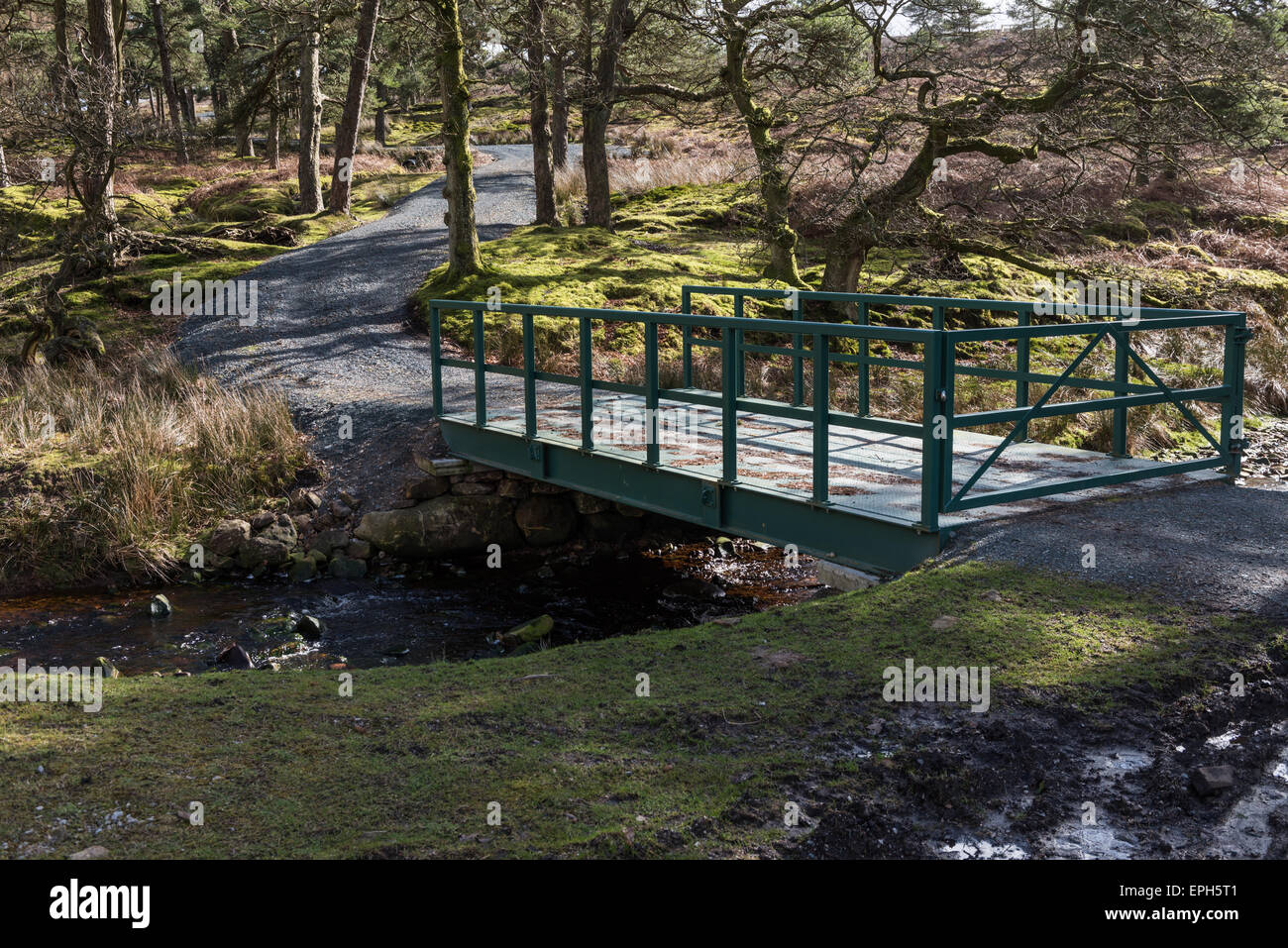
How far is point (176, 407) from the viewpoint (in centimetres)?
1417

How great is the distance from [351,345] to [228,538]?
6550 mm

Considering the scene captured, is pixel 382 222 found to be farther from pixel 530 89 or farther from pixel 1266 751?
pixel 1266 751

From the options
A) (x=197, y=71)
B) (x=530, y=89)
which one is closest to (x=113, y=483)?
(x=530, y=89)

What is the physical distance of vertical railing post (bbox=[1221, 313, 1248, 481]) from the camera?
935 centimetres

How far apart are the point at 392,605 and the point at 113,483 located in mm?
3734

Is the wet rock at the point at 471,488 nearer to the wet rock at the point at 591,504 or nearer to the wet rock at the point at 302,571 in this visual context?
the wet rock at the point at 591,504

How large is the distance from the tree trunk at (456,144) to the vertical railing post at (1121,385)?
40.5 feet

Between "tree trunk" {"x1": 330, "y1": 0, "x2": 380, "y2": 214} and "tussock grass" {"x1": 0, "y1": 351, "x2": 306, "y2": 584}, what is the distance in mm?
13455

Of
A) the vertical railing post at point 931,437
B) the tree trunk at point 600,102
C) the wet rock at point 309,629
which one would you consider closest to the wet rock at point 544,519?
the wet rock at point 309,629

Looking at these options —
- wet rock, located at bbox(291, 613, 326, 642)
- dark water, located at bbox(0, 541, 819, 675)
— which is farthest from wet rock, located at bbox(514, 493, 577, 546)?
wet rock, located at bbox(291, 613, 326, 642)

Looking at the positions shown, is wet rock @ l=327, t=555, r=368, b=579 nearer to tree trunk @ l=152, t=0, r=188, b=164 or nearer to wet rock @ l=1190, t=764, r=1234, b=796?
wet rock @ l=1190, t=764, r=1234, b=796

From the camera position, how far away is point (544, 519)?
13.2 meters

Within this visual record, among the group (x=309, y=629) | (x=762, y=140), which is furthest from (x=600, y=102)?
(x=309, y=629)
